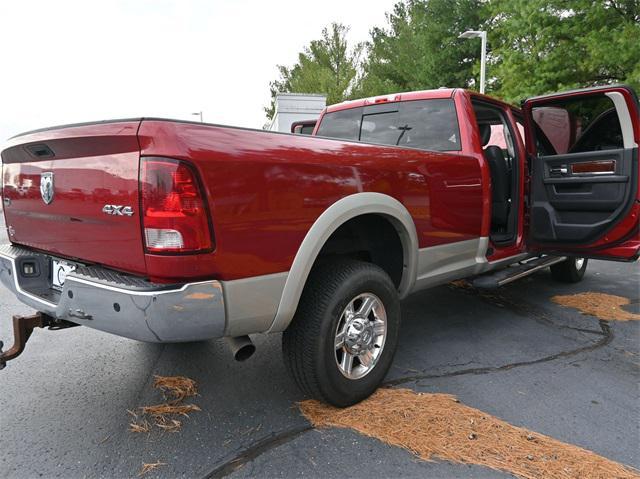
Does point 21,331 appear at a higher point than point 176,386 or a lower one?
higher

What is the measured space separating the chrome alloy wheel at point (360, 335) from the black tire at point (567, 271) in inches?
143

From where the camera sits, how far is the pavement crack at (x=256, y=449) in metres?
2.10

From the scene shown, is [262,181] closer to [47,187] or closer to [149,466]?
[47,187]

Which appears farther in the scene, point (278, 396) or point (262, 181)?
point (278, 396)

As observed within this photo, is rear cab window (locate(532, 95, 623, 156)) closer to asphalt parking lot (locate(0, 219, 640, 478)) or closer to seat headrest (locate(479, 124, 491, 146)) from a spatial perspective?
seat headrest (locate(479, 124, 491, 146))

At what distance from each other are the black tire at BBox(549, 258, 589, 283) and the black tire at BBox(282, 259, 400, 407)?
3787 millimetres

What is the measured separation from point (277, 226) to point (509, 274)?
2625mm

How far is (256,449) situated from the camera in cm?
226

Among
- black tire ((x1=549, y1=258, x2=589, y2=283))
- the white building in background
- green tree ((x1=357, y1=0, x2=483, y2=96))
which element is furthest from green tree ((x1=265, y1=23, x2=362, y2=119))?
black tire ((x1=549, y1=258, x2=589, y2=283))

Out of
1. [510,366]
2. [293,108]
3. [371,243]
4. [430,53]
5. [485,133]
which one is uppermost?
[430,53]

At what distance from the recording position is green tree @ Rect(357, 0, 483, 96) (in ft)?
65.9

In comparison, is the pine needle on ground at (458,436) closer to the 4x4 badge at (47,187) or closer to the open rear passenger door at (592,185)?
the 4x4 badge at (47,187)

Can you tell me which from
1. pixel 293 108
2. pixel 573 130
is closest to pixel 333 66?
pixel 293 108

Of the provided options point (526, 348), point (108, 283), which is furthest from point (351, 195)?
point (526, 348)
